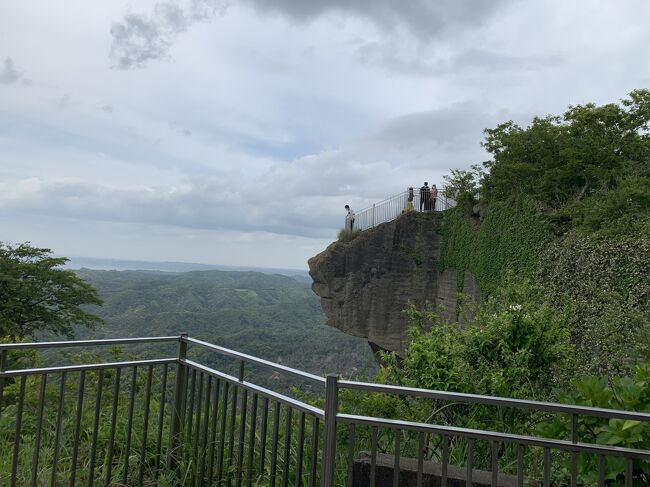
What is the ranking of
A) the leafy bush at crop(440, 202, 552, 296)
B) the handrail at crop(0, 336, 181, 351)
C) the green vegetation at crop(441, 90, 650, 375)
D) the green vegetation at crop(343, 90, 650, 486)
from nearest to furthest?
1. the handrail at crop(0, 336, 181, 351)
2. the green vegetation at crop(343, 90, 650, 486)
3. the green vegetation at crop(441, 90, 650, 375)
4. the leafy bush at crop(440, 202, 552, 296)

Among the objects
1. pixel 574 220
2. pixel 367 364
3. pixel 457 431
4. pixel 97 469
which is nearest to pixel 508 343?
pixel 367 364

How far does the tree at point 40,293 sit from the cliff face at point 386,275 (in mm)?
11661

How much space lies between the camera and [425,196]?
20625 millimetres

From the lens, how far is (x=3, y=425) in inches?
165

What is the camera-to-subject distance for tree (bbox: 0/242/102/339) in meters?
21.5

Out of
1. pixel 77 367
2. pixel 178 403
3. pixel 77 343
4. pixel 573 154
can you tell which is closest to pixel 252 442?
pixel 178 403

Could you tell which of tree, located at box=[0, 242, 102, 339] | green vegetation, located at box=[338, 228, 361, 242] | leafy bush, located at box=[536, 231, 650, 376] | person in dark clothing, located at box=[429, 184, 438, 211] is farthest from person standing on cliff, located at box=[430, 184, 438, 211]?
tree, located at box=[0, 242, 102, 339]

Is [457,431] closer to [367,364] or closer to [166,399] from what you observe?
[166,399]

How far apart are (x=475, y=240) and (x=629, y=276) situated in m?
7.73

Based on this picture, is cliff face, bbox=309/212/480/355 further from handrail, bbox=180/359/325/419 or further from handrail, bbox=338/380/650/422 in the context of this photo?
handrail, bbox=338/380/650/422

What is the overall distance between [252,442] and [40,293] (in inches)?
912

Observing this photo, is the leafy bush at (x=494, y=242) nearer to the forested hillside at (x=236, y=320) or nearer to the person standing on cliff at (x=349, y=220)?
the person standing on cliff at (x=349, y=220)

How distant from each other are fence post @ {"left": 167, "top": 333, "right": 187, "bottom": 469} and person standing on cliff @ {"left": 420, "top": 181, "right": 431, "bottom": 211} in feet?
58.2

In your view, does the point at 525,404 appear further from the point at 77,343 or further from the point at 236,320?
the point at 236,320
